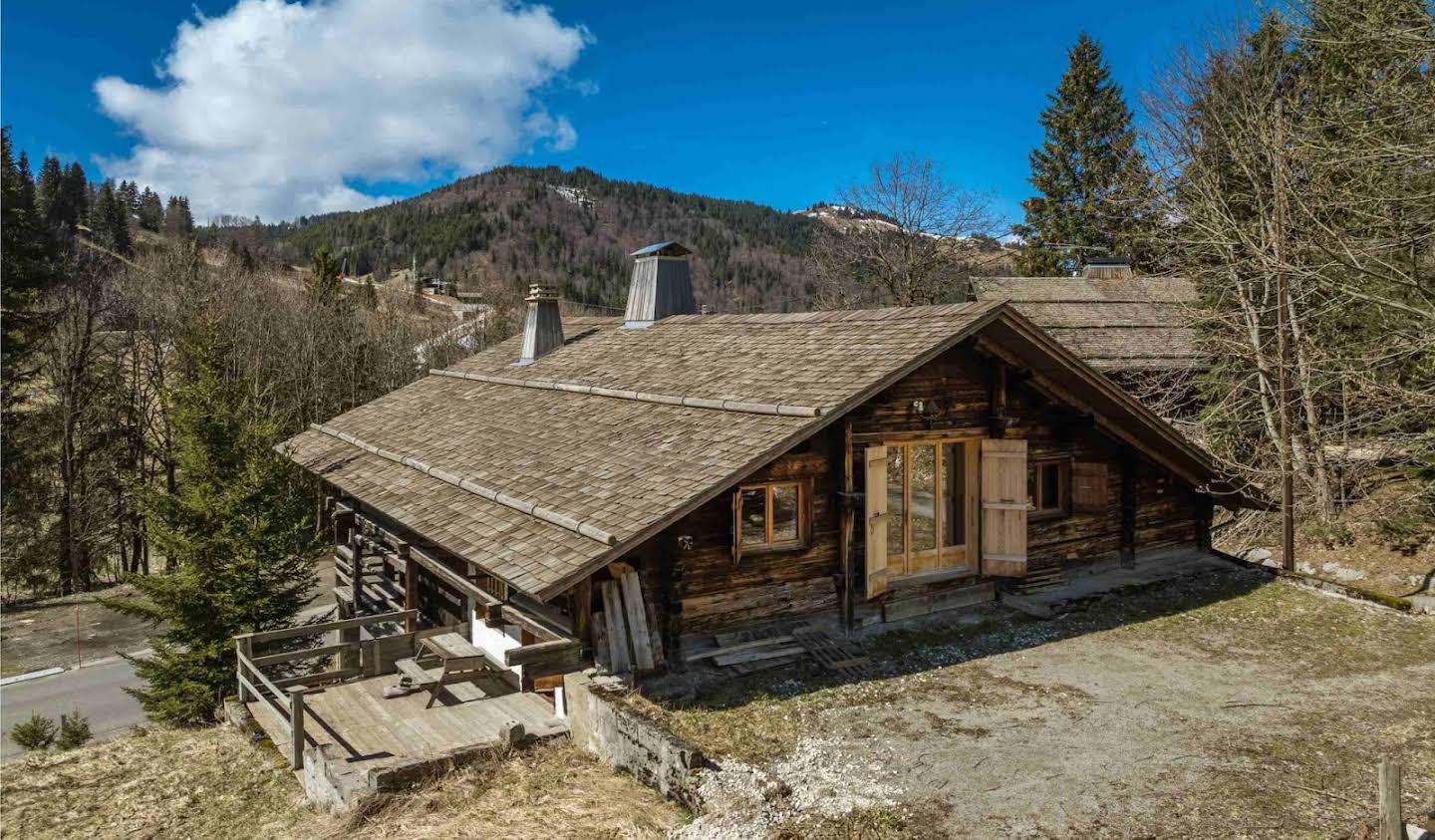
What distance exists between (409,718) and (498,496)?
9.24 feet

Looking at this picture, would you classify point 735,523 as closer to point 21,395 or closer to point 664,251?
point 664,251

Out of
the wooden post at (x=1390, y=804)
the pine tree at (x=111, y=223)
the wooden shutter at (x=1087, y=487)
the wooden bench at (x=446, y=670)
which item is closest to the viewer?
the wooden post at (x=1390, y=804)

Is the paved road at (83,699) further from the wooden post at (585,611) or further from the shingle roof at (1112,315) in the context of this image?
the shingle roof at (1112,315)

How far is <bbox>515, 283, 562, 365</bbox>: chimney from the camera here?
20.3 meters

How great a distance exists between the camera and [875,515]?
444 inches

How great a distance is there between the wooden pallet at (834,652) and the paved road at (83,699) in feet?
47.6

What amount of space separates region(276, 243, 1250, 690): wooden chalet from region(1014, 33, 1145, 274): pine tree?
27.4 metres

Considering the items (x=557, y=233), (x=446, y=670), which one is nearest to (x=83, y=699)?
(x=446, y=670)

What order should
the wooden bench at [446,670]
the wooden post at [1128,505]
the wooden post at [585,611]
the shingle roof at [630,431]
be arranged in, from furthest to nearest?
the wooden post at [1128,505] → the wooden bench at [446,670] → the wooden post at [585,611] → the shingle roof at [630,431]

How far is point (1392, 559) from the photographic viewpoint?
17.0 metres

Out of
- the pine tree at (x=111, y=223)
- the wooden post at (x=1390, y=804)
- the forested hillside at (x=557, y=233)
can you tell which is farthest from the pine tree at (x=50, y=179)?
the wooden post at (x=1390, y=804)

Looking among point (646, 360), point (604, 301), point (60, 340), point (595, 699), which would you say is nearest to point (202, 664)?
point (646, 360)

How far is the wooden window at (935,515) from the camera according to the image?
A: 1221cm

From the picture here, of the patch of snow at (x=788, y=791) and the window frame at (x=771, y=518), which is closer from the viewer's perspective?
the patch of snow at (x=788, y=791)
